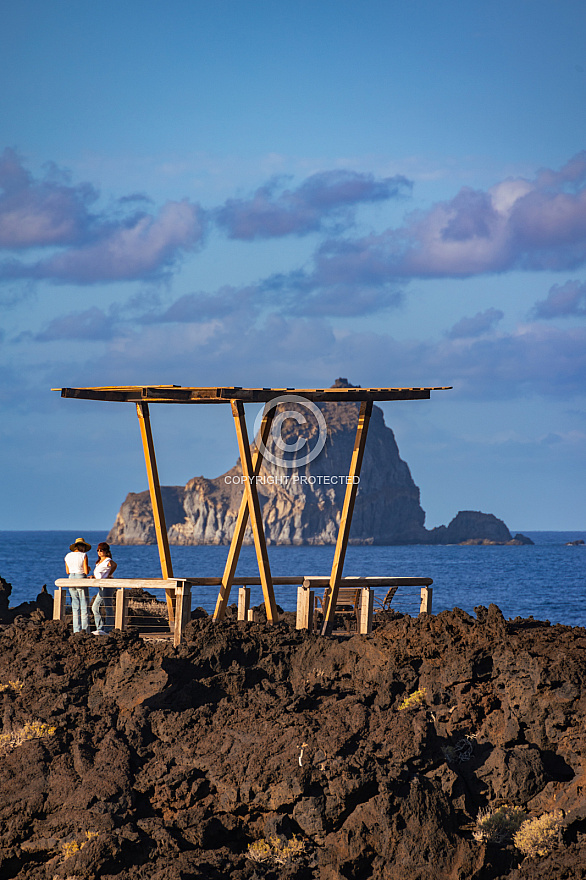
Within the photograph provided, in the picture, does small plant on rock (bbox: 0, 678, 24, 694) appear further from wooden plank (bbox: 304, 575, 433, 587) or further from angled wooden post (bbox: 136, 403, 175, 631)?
wooden plank (bbox: 304, 575, 433, 587)

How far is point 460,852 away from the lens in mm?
8156

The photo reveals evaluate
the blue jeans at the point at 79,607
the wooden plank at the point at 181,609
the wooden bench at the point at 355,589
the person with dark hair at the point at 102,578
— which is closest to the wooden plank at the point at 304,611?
the wooden bench at the point at 355,589

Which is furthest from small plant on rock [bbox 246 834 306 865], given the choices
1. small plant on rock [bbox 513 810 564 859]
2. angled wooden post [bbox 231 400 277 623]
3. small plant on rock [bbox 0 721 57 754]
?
angled wooden post [bbox 231 400 277 623]

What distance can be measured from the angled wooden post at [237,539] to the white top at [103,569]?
1.62m

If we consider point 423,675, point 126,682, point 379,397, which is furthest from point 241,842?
point 379,397

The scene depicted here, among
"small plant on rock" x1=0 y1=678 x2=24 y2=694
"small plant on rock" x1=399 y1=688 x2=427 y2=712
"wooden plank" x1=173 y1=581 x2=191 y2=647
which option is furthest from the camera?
"wooden plank" x1=173 y1=581 x2=191 y2=647

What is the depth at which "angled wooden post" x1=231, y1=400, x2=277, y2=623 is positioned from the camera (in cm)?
1299

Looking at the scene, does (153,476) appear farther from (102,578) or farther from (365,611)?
(365,611)

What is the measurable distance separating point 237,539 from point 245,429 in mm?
Result: 1713

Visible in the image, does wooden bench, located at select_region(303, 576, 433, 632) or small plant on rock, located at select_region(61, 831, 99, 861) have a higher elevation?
wooden bench, located at select_region(303, 576, 433, 632)

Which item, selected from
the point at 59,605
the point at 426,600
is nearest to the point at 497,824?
the point at 426,600

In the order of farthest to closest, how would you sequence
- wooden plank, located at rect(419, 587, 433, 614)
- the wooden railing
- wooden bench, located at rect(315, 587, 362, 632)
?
1. wooden plank, located at rect(419, 587, 433, 614)
2. wooden bench, located at rect(315, 587, 362, 632)
3. the wooden railing

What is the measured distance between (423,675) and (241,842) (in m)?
3.53

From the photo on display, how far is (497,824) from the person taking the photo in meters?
8.90
